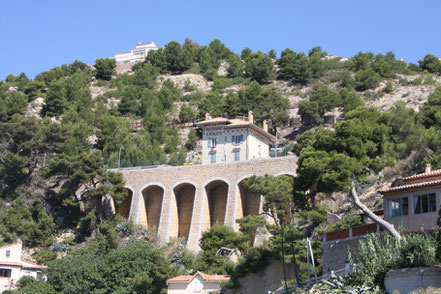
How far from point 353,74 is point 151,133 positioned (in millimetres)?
29448

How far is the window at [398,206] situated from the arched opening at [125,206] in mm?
33458

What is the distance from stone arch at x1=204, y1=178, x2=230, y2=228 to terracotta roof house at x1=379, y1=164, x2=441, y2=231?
26133mm

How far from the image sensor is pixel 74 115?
75438 mm

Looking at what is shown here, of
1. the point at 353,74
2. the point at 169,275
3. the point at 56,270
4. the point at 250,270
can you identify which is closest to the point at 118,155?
the point at 56,270

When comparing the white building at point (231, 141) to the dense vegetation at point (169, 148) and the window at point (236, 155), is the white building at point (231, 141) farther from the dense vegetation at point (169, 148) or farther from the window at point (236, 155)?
the dense vegetation at point (169, 148)

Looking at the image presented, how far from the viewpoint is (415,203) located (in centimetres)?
2572

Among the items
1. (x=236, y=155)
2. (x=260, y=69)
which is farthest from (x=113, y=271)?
(x=260, y=69)

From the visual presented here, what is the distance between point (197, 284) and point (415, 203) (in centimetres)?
1560

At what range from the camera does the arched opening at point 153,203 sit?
55.9 meters

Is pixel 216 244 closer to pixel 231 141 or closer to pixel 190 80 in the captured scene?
pixel 231 141

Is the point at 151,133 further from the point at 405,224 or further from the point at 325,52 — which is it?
the point at 405,224

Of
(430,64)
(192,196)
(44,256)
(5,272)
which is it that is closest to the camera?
(5,272)

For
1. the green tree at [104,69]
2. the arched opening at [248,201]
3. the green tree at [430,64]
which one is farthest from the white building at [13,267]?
the green tree at [430,64]

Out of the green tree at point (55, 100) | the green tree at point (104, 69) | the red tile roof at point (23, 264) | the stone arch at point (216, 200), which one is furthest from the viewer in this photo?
the green tree at point (104, 69)
